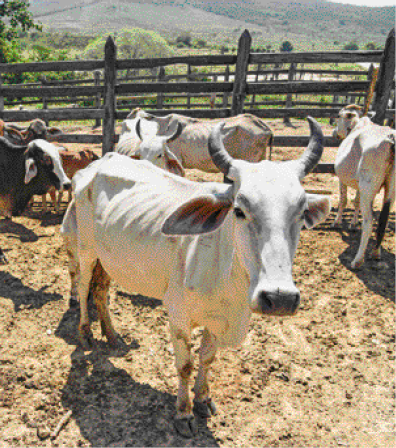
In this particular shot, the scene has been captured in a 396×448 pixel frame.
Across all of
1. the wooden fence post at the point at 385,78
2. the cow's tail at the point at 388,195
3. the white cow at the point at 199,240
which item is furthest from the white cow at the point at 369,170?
the white cow at the point at 199,240

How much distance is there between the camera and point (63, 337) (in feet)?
12.9

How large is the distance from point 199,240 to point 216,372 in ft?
5.09

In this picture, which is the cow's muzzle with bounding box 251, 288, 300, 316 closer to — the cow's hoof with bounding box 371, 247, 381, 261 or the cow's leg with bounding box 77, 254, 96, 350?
the cow's leg with bounding box 77, 254, 96, 350

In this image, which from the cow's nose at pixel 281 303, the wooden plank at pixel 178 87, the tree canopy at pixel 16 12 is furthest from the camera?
the tree canopy at pixel 16 12

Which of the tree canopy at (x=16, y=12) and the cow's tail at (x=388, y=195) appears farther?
the tree canopy at (x=16, y=12)

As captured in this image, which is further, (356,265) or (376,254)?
(376,254)

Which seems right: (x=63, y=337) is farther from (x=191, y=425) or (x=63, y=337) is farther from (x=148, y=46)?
(x=148, y=46)

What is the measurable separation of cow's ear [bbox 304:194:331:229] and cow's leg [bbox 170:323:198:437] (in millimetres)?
1181

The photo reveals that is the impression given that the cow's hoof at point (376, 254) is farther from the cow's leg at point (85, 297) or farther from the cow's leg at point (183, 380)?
the cow's leg at point (85, 297)

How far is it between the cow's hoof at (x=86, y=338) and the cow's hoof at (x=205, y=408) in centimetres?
122

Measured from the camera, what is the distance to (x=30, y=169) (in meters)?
5.91

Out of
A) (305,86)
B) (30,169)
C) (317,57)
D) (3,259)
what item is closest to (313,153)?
(3,259)

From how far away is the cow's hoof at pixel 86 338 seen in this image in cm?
380

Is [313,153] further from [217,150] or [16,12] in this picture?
[16,12]
